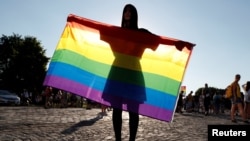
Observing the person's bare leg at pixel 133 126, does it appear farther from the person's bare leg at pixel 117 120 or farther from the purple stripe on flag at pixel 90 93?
the purple stripe on flag at pixel 90 93

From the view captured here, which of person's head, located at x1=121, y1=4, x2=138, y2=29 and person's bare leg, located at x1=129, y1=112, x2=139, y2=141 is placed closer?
person's bare leg, located at x1=129, y1=112, x2=139, y2=141

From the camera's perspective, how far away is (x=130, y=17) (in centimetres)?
593

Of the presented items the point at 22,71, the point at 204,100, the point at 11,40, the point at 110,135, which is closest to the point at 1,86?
the point at 22,71

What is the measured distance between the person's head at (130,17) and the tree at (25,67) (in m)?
59.5

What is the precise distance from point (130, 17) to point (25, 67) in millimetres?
60462

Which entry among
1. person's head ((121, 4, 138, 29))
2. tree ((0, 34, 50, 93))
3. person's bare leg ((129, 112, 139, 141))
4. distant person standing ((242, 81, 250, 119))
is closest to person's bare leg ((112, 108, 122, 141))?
person's bare leg ((129, 112, 139, 141))

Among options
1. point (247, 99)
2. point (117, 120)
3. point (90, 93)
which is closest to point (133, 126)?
point (117, 120)

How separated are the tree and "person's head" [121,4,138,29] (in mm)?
59476

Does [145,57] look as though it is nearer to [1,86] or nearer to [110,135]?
[110,135]

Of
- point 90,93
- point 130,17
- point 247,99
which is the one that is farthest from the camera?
point 247,99

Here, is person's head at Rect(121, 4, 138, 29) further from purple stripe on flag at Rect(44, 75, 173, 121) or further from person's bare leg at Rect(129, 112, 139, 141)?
person's bare leg at Rect(129, 112, 139, 141)

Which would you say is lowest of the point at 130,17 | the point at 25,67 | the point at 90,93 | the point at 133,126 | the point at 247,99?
the point at 133,126

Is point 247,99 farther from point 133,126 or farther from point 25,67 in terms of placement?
point 25,67

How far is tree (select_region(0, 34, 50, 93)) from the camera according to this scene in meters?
63.9
